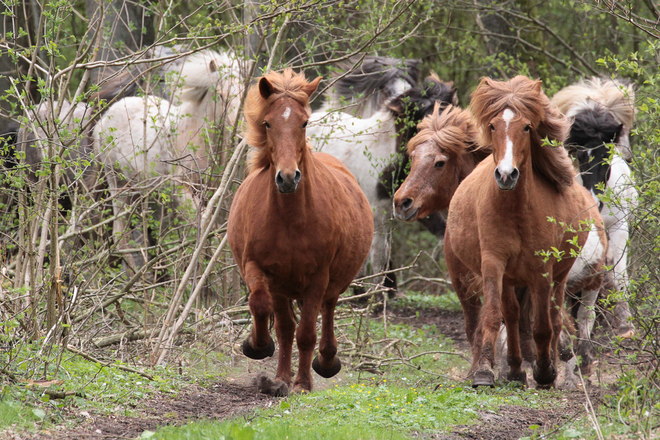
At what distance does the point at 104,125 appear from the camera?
10711mm

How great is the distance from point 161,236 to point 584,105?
4739mm

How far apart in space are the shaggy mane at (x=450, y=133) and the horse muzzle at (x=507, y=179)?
96.2 inches

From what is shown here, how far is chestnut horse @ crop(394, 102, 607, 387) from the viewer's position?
26.1 ft

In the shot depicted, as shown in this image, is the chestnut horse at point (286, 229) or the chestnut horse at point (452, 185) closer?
the chestnut horse at point (286, 229)

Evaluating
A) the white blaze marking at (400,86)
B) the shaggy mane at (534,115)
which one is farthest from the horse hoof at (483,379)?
the white blaze marking at (400,86)

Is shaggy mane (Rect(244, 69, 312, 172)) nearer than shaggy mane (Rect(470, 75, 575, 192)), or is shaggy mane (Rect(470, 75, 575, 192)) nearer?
shaggy mane (Rect(244, 69, 312, 172))

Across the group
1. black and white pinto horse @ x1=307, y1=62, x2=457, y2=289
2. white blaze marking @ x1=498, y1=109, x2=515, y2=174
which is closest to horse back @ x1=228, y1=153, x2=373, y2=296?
white blaze marking @ x1=498, y1=109, x2=515, y2=174

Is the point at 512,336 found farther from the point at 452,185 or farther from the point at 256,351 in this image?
the point at 256,351

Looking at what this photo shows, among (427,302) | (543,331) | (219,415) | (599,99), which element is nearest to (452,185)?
(599,99)

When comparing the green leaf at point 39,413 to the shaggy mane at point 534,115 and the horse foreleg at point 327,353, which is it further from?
the shaggy mane at point 534,115

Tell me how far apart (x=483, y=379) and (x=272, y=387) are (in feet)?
5.88

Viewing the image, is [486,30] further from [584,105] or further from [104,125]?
[104,125]

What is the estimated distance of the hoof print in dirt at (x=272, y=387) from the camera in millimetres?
6145

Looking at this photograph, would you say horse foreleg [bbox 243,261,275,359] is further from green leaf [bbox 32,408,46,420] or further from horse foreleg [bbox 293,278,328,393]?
green leaf [bbox 32,408,46,420]
